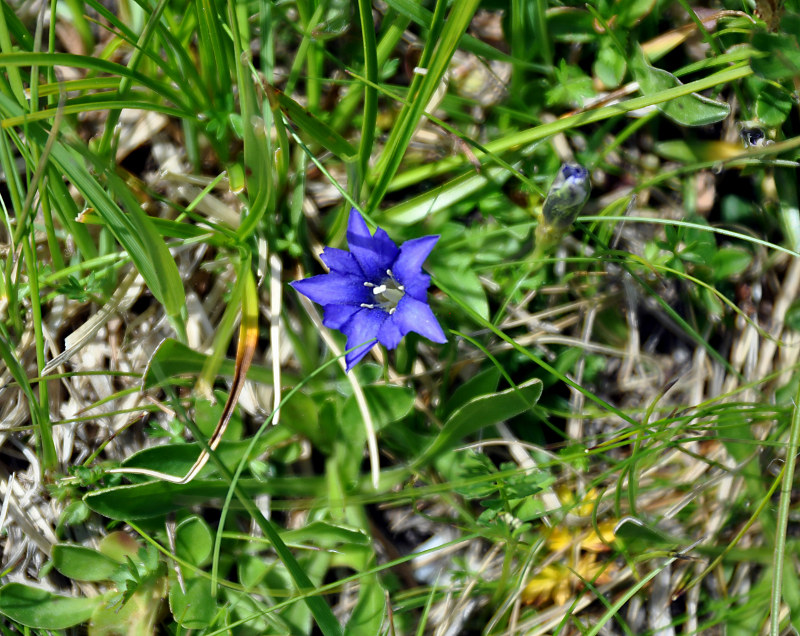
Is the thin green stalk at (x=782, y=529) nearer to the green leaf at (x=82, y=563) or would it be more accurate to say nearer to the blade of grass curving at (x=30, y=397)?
the green leaf at (x=82, y=563)

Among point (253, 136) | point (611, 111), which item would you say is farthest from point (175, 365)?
point (611, 111)

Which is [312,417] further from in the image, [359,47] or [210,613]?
[359,47]

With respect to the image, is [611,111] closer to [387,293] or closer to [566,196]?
[566,196]

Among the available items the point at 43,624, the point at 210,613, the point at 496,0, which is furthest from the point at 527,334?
the point at 43,624

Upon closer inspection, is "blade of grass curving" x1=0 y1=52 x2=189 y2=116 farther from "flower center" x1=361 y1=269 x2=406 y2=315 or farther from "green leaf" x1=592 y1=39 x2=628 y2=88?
"green leaf" x1=592 y1=39 x2=628 y2=88

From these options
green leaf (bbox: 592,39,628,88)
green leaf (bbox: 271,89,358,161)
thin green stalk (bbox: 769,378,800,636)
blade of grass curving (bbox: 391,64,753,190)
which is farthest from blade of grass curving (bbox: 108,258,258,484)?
thin green stalk (bbox: 769,378,800,636)

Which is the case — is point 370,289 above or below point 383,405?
above
